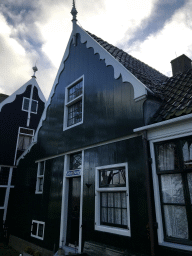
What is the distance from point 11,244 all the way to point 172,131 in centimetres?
1136

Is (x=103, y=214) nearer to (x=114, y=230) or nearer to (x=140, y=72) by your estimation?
(x=114, y=230)

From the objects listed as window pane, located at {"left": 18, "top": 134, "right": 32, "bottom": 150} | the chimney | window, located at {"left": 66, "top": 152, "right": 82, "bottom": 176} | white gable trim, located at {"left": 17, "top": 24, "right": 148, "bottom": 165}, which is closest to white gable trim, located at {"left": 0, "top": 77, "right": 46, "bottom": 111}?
window pane, located at {"left": 18, "top": 134, "right": 32, "bottom": 150}

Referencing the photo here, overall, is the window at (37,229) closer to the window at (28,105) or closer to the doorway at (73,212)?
the doorway at (73,212)

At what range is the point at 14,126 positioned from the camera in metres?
15.1

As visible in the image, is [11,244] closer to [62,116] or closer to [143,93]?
[62,116]

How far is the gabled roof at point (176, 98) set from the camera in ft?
15.1

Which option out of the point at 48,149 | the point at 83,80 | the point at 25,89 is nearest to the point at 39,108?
the point at 25,89

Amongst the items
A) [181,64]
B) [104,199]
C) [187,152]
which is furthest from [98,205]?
[181,64]

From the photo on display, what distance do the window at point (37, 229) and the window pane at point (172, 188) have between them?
6.28 meters

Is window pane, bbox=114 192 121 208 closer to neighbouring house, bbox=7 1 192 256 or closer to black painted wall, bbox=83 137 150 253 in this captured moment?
neighbouring house, bbox=7 1 192 256

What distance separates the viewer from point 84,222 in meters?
6.26

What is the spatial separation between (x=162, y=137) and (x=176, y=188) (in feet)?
4.11

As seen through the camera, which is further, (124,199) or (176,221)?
(124,199)

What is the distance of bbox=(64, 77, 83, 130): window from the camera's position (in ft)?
26.4
